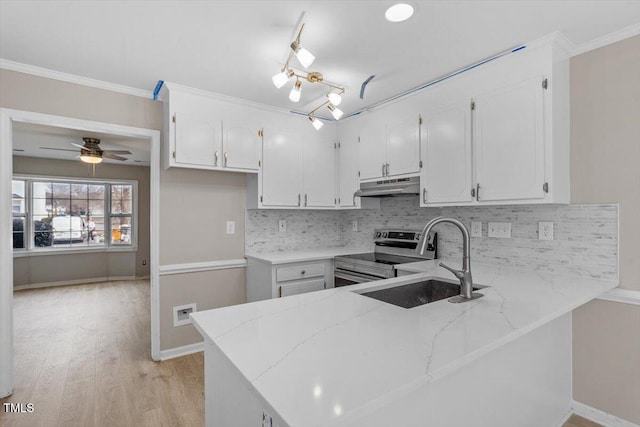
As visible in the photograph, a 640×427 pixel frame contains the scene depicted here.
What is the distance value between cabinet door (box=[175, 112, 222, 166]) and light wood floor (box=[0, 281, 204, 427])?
5.76 feet

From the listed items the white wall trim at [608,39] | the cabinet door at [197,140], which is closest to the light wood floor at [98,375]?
the cabinet door at [197,140]

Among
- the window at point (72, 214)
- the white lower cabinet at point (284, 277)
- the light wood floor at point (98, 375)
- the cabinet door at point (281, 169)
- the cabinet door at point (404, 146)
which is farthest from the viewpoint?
the window at point (72, 214)

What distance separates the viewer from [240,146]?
9.95ft

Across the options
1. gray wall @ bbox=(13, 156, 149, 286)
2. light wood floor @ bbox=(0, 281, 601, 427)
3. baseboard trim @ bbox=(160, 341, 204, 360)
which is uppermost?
gray wall @ bbox=(13, 156, 149, 286)

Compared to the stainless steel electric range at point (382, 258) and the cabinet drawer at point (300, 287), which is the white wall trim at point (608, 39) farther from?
the cabinet drawer at point (300, 287)

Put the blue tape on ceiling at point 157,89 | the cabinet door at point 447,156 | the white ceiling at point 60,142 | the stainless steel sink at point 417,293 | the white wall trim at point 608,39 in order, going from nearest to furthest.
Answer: the stainless steel sink at point 417,293 < the white wall trim at point 608,39 < the cabinet door at point 447,156 < the blue tape on ceiling at point 157,89 < the white ceiling at point 60,142

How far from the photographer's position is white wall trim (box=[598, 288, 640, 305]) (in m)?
1.93

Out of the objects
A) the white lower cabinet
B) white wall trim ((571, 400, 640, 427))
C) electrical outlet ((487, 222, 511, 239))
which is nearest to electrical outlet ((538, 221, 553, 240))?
electrical outlet ((487, 222, 511, 239))

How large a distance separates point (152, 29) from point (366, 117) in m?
1.99

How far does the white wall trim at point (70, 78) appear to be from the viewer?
232cm

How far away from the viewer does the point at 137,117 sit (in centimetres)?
283

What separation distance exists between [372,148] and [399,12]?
1.54 meters

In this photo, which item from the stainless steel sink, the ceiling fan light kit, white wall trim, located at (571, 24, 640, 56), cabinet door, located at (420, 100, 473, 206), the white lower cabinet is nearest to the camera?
the ceiling fan light kit

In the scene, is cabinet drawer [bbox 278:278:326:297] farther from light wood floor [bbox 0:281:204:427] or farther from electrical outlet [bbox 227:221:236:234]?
light wood floor [bbox 0:281:204:427]
